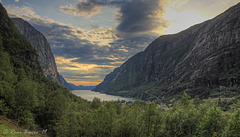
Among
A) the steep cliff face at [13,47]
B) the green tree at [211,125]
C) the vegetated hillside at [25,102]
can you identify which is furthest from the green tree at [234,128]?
the steep cliff face at [13,47]

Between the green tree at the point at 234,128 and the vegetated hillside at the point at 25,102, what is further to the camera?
the vegetated hillside at the point at 25,102

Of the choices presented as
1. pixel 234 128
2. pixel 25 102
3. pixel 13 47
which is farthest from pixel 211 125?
pixel 13 47

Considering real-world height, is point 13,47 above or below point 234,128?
above

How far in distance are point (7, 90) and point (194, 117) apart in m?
52.9

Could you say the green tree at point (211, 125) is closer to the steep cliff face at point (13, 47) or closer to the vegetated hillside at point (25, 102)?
the vegetated hillside at point (25, 102)

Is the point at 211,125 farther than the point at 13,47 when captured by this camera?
No

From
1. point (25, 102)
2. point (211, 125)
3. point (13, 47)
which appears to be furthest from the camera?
point (13, 47)

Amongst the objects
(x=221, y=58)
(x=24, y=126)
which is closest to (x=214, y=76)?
(x=221, y=58)

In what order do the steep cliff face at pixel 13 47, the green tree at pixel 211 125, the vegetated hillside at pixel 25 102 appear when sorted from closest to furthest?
the green tree at pixel 211 125
the vegetated hillside at pixel 25 102
the steep cliff face at pixel 13 47

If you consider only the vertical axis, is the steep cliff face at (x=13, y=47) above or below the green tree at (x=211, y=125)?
above

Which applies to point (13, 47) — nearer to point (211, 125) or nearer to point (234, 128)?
point (211, 125)

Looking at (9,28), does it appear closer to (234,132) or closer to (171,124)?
(171,124)

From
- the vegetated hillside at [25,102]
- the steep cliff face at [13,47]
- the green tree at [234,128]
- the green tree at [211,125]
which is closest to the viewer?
the green tree at [234,128]

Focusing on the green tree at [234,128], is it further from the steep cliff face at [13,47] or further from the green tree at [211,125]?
the steep cliff face at [13,47]
